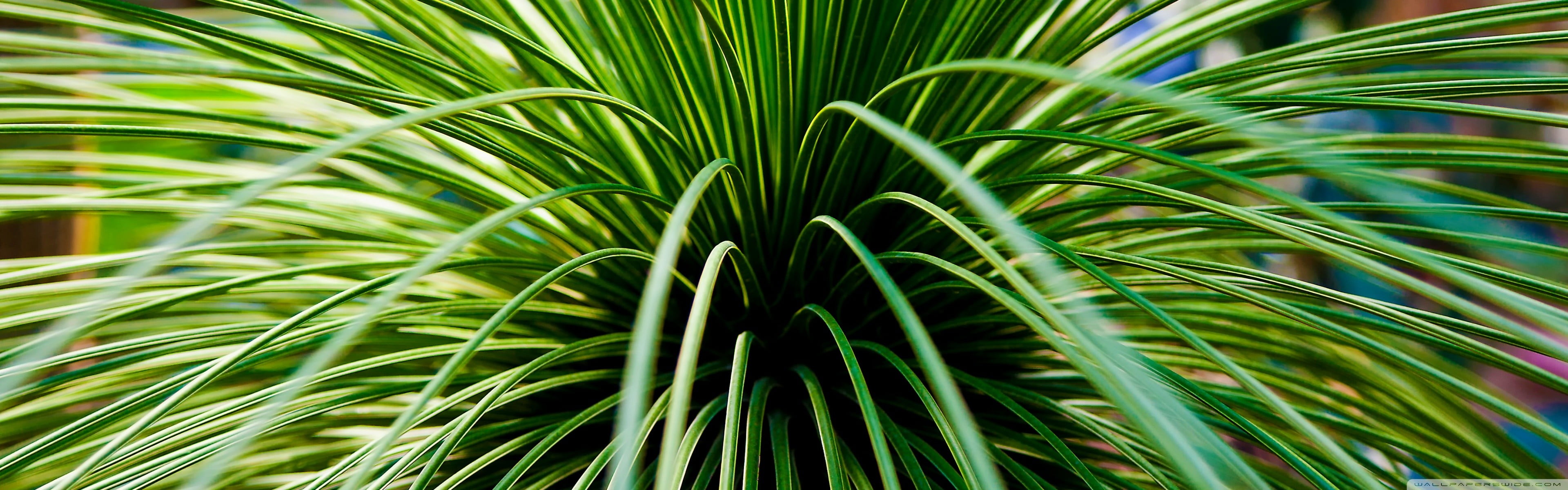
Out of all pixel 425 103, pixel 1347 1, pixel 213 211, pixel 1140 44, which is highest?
pixel 1347 1

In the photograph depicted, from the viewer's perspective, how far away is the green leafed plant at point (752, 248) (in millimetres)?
357

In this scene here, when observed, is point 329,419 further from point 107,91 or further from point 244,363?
point 107,91

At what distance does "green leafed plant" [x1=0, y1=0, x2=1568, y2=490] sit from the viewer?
14.1 inches

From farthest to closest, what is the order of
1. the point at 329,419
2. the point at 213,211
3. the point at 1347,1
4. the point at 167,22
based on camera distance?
the point at 1347,1
the point at 329,419
the point at 167,22
the point at 213,211

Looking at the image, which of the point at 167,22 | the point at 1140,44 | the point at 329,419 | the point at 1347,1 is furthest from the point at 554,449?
the point at 1347,1

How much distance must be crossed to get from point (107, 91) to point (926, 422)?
1.74 feet

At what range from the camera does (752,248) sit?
454mm

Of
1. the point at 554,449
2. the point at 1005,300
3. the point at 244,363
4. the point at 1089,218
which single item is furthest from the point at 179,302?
the point at 1089,218

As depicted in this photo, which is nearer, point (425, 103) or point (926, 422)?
point (425, 103)

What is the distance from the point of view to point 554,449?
1.59 feet

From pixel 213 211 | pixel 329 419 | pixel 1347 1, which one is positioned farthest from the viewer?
pixel 1347 1

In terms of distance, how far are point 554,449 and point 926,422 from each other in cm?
21

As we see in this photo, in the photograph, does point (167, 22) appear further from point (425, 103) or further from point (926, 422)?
point (926, 422)

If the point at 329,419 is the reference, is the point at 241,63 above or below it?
above
